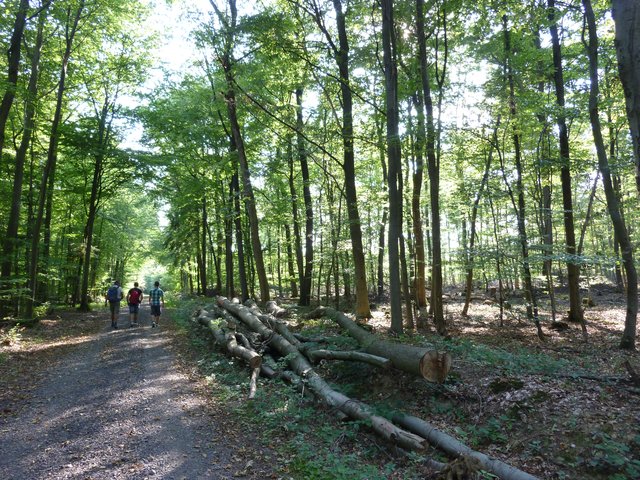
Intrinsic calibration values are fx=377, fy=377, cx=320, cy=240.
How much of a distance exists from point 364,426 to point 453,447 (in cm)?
151

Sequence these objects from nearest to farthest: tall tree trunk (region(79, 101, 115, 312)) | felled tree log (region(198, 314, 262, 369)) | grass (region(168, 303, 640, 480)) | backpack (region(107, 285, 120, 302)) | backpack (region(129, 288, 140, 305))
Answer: grass (region(168, 303, 640, 480)) < felled tree log (region(198, 314, 262, 369)) < backpack (region(107, 285, 120, 302)) < backpack (region(129, 288, 140, 305)) < tall tree trunk (region(79, 101, 115, 312))

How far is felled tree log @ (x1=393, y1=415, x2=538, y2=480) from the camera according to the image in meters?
4.25

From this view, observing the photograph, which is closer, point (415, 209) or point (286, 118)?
point (415, 209)

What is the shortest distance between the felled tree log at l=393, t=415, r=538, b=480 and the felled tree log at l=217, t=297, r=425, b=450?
0.69ft

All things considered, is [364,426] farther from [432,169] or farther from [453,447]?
[432,169]

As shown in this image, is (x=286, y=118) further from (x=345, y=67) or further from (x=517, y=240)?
(x=517, y=240)

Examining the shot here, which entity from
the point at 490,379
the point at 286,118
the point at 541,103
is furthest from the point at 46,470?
the point at 541,103

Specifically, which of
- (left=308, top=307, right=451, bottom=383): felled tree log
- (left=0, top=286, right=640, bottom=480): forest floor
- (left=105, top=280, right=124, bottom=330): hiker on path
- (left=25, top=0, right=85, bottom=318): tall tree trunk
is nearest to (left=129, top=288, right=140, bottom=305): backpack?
(left=105, top=280, right=124, bottom=330): hiker on path

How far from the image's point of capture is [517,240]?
1087 centimetres

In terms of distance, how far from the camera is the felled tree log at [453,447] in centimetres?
425

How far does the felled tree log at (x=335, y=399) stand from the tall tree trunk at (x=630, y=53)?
174 inches

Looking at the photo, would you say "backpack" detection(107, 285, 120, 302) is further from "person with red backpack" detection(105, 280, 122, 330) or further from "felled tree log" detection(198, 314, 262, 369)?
"felled tree log" detection(198, 314, 262, 369)

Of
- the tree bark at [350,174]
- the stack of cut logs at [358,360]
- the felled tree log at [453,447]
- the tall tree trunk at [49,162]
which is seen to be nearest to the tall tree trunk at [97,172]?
the tall tree trunk at [49,162]

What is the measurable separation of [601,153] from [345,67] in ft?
26.7
